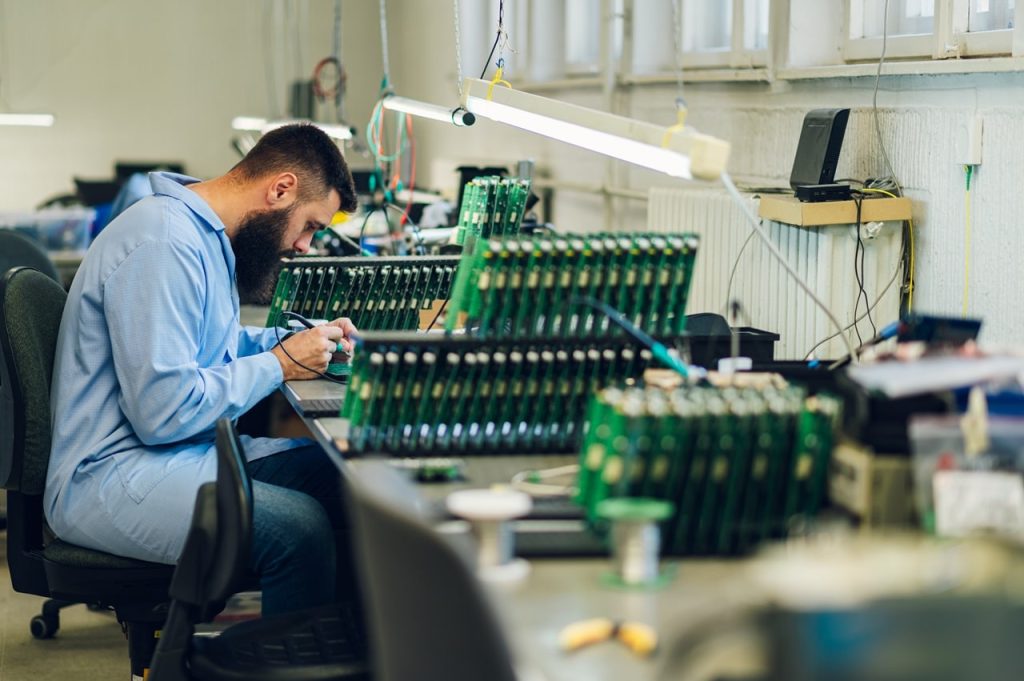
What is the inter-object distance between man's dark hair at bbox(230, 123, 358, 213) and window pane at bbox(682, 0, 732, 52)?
93.2 inches

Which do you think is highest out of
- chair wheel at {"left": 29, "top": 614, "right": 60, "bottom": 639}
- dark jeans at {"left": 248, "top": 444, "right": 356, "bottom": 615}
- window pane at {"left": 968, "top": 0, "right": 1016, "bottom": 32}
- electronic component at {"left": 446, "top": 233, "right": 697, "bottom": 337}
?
window pane at {"left": 968, "top": 0, "right": 1016, "bottom": 32}

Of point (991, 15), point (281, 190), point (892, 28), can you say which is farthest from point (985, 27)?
point (281, 190)

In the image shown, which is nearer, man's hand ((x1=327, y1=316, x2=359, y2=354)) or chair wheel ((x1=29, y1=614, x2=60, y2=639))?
man's hand ((x1=327, y1=316, x2=359, y2=354))

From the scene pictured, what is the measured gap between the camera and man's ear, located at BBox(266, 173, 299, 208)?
2.68 metres

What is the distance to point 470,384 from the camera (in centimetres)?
207

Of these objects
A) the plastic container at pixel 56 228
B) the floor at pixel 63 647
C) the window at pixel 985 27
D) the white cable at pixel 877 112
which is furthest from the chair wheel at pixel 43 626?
the window at pixel 985 27

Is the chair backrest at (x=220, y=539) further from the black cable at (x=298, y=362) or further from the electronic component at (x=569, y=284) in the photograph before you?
the black cable at (x=298, y=362)

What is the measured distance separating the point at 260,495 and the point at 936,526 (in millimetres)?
1276

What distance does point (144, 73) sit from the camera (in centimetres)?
877

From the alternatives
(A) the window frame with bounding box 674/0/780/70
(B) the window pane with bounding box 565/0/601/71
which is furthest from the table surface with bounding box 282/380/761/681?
(B) the window pane with bounding box 565/0/601/71

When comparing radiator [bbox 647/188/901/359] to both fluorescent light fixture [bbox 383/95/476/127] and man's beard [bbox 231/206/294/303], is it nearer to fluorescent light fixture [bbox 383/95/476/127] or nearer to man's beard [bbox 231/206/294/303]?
fluorescent light fixture [bbox 383/95/476/127]

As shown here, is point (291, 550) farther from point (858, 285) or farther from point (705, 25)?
point (705, 25)

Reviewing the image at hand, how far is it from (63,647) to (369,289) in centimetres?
131

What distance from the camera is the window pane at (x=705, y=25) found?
15.6 ft
